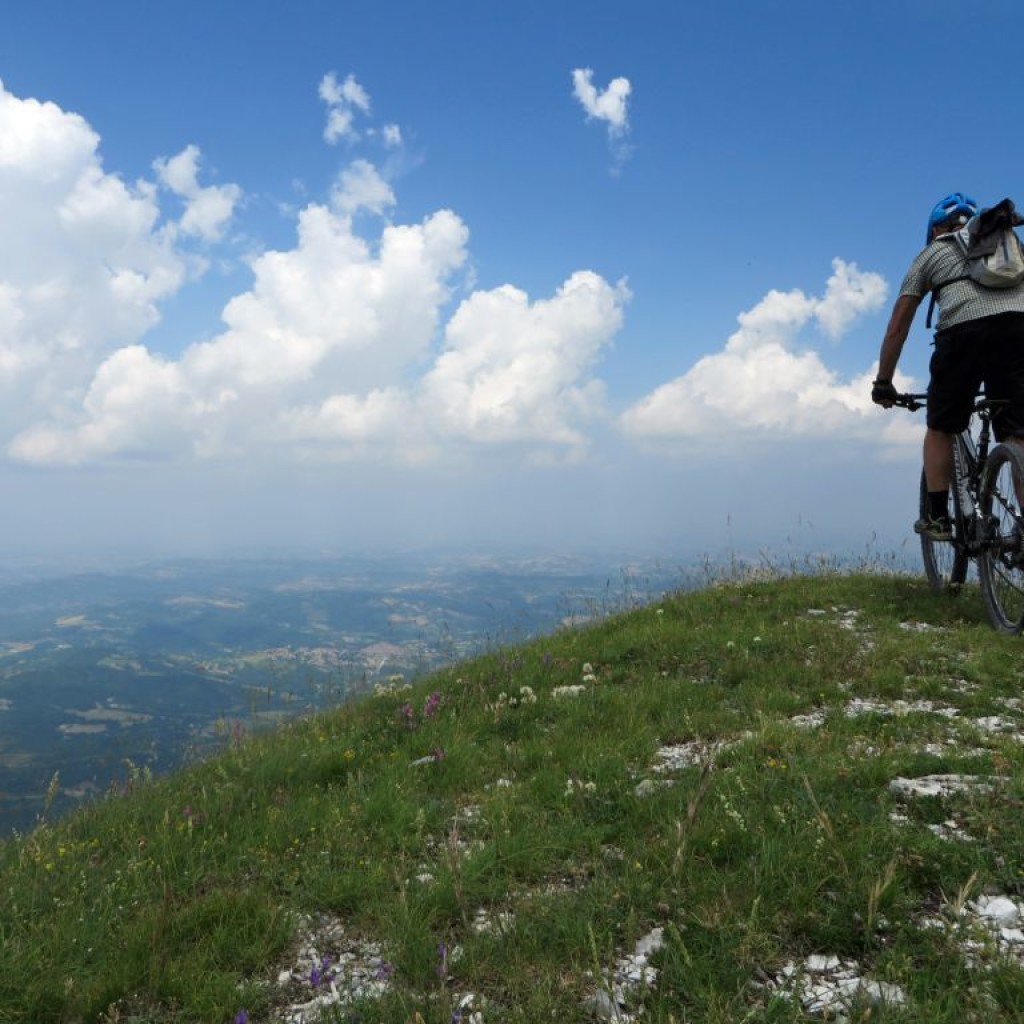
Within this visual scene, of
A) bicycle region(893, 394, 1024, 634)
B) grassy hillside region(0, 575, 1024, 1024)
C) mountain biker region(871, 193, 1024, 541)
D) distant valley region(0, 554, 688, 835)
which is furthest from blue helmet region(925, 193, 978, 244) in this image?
distant valley region(0, 554, 688, 835)

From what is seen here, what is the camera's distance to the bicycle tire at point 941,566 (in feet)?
27.3

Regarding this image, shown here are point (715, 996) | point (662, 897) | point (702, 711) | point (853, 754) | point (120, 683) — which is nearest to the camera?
point (715, 996)

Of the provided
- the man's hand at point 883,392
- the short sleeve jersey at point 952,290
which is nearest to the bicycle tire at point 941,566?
the man's hand at point 883,392

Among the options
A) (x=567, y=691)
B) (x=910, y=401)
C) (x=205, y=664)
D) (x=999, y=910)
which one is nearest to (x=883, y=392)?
(x=910, y=401)

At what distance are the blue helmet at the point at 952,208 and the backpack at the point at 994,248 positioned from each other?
600 millimetres

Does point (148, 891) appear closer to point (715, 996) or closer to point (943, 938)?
point (715, 996)

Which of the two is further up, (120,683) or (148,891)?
(148,891)

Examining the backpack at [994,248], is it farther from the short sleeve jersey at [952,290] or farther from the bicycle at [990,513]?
the bicycle at [990,513]

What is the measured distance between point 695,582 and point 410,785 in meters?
8.62

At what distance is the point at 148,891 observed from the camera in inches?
131

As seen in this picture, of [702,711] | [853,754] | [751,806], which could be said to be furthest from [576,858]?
[702,711]

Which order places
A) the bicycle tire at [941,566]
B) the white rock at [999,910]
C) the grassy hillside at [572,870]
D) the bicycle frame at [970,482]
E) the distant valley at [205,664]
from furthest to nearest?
the distant valley at [205,664], the bicycle tire at [941,566], the bicycle frame at [970,482], the white rock at [999,910], the grassy hillside at [572,870]

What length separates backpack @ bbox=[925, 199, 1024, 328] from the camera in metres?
6.32

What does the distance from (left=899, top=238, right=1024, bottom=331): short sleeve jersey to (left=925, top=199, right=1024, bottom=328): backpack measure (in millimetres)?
57
